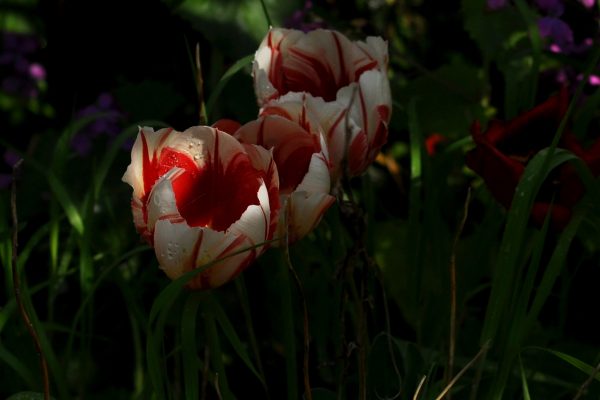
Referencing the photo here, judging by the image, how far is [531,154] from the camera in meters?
0.91

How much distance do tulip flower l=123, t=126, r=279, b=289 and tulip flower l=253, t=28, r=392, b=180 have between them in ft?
0.24

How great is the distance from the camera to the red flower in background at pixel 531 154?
2.67 ft

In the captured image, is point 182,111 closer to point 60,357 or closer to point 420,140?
point 60,357

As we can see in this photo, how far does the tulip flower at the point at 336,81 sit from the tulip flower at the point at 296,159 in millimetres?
22

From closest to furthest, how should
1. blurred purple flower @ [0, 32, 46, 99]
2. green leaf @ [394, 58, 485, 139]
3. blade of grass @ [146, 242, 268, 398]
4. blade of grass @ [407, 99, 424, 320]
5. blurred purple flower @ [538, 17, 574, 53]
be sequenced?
1. blade of grass @ [146, 242, 268, 398]
2. blade of grass @ [407, 99, 424, 320]
3. blurred purple flower @ [538, 17, 574, 53]
4. green leaf @ [394, 58, 485, 139]
5. blurred purple flower @ [0, 32, 46, 99]

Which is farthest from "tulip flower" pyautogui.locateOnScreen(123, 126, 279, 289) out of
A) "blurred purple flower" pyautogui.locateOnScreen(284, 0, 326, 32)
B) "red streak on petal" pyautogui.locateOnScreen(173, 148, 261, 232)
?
"blurred purple flower" pyautogui.locateOnScreen(284, 0, 326, 32)

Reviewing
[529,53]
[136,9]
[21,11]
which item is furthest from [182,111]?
[529,53]

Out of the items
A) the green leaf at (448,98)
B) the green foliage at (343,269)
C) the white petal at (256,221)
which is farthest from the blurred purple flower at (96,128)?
the white petal at (256,221)

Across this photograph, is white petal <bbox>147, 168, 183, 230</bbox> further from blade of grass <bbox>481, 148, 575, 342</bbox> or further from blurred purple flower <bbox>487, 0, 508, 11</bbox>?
blurred purple flower <bbox>487, 0, 508, 11</bbox>

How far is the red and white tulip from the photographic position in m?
0.66

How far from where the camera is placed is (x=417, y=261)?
92 cm

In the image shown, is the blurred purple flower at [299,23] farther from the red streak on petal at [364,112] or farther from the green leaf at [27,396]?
the green leaf at [27,396]

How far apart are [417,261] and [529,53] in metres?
0.31

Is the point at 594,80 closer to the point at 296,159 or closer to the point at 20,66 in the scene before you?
the point at 296,159
